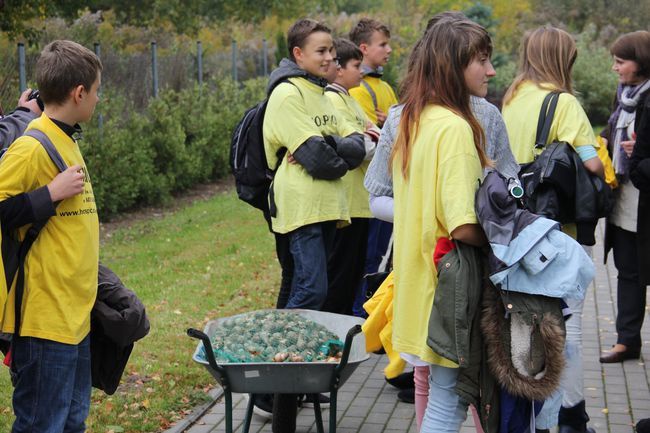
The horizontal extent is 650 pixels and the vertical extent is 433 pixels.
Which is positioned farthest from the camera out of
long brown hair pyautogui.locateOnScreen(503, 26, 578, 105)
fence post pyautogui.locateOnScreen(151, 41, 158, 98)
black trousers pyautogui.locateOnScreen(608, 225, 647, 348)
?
fence post pyautogui.locateOnScreen(151, 41, 158, 98)

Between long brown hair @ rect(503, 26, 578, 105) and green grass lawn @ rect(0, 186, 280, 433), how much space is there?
280 cm

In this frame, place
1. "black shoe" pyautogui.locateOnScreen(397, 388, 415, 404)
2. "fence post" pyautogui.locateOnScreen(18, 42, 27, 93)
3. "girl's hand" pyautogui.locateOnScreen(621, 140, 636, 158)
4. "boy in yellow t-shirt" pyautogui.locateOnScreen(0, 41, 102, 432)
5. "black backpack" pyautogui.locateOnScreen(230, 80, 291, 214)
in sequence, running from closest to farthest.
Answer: "boy in yellow t-shirt" pyautogui.locateOnScreen(0, 41, 102, 432) < "black backpack" pyautogui.locateOnScreen(230, 80, 291, 214) < "black shoe" pyautogui.locateOnScreen(397, 388, 415, 404) < "girl's hand" pyautogui.locateOnScreen(621, 140, 636, 158) < "fence post" pyautogui.locateOnScreen(18, 42, 27, 93)

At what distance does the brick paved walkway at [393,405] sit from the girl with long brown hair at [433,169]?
1.72 meters

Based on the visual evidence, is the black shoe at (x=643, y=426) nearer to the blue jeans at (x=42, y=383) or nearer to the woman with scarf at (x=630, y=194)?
the woman with scarf at (x=630, y=194)

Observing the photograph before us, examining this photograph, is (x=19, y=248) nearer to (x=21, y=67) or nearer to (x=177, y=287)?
(x=177, y=287)

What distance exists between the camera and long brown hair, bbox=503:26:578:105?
5414 mm

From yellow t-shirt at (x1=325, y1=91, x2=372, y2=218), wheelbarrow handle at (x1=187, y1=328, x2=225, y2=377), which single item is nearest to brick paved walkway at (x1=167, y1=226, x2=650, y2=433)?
yellow t-shirt at (x1=325, y1=91, x2=372, y2=218)

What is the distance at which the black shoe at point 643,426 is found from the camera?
5.43m

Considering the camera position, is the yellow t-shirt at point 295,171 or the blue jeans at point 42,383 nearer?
the blue jeans at point 42,383

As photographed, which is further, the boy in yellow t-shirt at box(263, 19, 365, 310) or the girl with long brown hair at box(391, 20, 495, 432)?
the boy in yellow t-shirt at box(263, 19, 365, 310)

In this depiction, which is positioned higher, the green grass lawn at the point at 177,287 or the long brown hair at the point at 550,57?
the long brown hair at the point at 550,57

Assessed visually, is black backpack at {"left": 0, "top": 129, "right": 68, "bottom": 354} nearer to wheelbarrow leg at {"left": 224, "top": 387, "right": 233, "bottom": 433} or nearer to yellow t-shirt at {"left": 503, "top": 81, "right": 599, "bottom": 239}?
wheelbarrow leg at {"left": 224, "top": 387, "right": 233, "bottom": 433}

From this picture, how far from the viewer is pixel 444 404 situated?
157 inches

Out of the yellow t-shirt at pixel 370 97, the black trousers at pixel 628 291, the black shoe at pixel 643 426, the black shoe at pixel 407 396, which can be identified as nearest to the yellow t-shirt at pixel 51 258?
the black shoe at pixel 407 396
